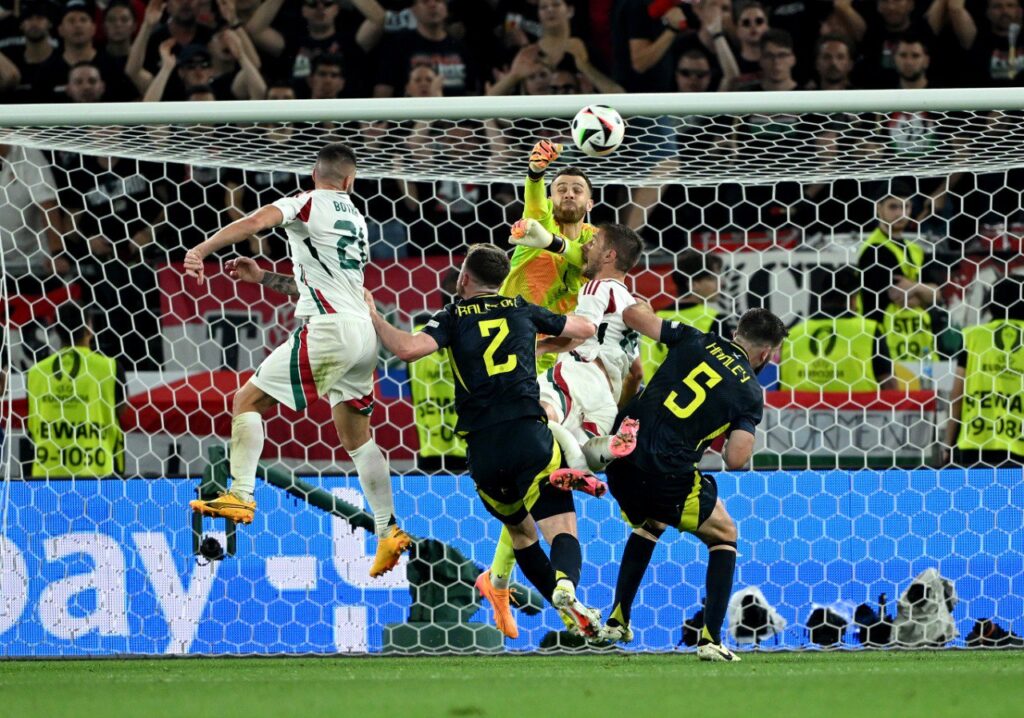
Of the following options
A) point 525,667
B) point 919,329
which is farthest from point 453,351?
point 919,329

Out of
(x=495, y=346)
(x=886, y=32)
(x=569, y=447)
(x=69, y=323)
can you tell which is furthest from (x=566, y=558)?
(x=886, y=32)

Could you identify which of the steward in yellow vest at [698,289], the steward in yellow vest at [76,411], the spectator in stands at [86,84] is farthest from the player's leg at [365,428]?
the spectator in stands at [86,84]

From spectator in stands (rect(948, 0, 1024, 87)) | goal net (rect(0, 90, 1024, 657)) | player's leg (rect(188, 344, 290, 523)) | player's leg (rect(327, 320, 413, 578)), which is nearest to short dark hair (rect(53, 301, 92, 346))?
goal net (rect(0, 90, 1024, 657))

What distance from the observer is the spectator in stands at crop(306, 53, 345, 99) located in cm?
1006

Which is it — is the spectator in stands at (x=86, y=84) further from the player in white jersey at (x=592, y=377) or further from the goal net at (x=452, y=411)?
the player in white jersey at (x=592, y=377)

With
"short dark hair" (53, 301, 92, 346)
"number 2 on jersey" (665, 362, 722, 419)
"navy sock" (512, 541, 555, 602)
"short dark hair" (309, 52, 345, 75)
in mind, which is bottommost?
"navy sock" (512, 541, 555, 602)

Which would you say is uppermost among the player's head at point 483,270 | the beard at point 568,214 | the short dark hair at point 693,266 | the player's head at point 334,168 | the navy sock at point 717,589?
the player's head at point 334,168

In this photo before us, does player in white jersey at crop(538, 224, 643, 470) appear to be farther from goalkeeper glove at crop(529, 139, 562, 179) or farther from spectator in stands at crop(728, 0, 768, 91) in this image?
spectator in stands at crop(728, 0, 768, 91)

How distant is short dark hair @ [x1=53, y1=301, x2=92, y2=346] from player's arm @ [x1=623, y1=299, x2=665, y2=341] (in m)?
3.42

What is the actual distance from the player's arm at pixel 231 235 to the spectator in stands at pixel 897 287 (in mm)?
3560

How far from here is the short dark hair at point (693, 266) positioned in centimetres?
782

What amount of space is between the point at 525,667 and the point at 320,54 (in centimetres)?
568

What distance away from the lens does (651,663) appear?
625 cm

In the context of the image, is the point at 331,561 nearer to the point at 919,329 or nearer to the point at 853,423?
the point at 853,423
